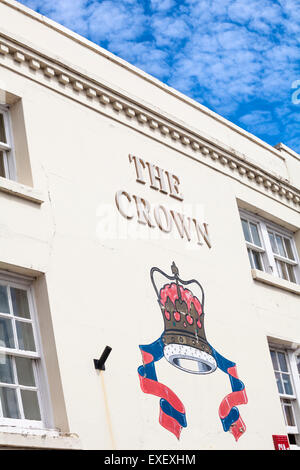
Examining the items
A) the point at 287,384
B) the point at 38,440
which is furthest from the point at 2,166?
the point at 287,384

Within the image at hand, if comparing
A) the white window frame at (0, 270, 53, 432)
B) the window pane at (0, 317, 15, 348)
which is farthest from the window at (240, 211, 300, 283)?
the window pane at (0, 317, 15, 348)

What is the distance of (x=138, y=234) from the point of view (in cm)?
1230

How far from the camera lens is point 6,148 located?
11.3 metres

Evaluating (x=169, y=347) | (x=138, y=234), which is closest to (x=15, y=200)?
(x=138, y=234)

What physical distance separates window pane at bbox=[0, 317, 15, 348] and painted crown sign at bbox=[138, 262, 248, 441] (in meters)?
2.06

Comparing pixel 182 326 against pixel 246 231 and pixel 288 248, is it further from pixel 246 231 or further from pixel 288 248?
pixel 288 248

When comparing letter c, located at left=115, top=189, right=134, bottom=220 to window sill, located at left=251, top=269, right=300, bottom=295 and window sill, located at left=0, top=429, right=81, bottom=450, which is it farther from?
window sill, located at left=0, top=429, right=81, bottom=450

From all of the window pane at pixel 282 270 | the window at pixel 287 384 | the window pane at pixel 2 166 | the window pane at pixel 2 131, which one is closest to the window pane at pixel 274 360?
the window at pixel 287 384

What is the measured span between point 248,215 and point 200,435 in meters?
5.69

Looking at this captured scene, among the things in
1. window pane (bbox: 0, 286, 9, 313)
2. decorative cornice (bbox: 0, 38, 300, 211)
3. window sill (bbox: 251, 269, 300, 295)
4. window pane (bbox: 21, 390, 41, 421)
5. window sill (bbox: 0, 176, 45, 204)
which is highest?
decorative cornice (bbox: 0, 38, 300, 211)

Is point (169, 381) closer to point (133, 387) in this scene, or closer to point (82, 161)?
point (133, 387)

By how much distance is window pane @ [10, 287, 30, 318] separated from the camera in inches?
400
